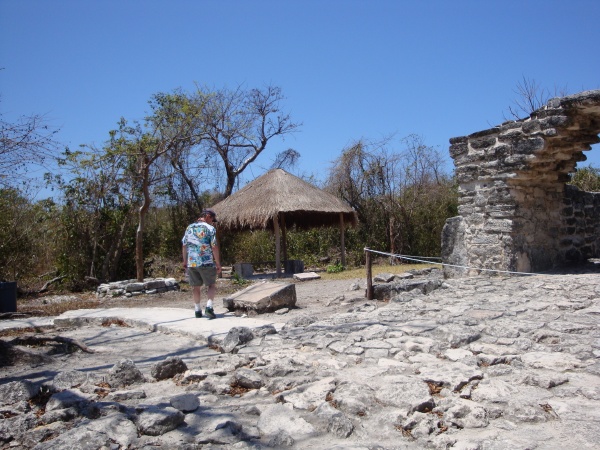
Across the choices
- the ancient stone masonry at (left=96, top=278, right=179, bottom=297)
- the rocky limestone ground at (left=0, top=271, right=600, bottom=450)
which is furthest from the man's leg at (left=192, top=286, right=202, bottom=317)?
the ancient stone masonry at (left=96, top=278, right=179, bottom=297)

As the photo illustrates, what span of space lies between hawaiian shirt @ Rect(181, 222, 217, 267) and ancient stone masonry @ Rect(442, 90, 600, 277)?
3998 millimetres

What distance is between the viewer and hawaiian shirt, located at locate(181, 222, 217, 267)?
6.94 metres

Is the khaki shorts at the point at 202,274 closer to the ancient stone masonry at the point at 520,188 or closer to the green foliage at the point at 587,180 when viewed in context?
the ancient stone masonry at the point at 520,188

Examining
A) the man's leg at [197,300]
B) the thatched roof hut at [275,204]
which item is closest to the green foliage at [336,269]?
the thatched roof hut at [275,204]

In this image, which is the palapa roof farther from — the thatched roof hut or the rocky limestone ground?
the rocky limestone ground

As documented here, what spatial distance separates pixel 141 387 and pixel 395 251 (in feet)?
44.0

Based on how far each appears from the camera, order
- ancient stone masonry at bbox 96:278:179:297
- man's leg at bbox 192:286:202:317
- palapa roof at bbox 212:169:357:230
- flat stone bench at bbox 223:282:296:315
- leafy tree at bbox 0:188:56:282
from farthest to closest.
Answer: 1. palapa roof at bbox 212:169:357:230
2. leafy tree at bbox 0:188:56:282
3. ancient stone masonry at bbox 96:278:179:297
4. flat stone bench at bbox 223:282:296:315
5. man's leg at bbox 192:286:202:317

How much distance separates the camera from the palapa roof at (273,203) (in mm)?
14070

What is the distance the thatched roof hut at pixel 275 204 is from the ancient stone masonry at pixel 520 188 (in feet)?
20.1

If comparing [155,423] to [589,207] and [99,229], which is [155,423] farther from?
[99,229]

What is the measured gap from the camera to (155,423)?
9.81ft

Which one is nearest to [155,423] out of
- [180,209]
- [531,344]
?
[531,344]

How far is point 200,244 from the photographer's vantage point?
6.95 m

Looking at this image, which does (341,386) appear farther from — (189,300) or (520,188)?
(189,300)
